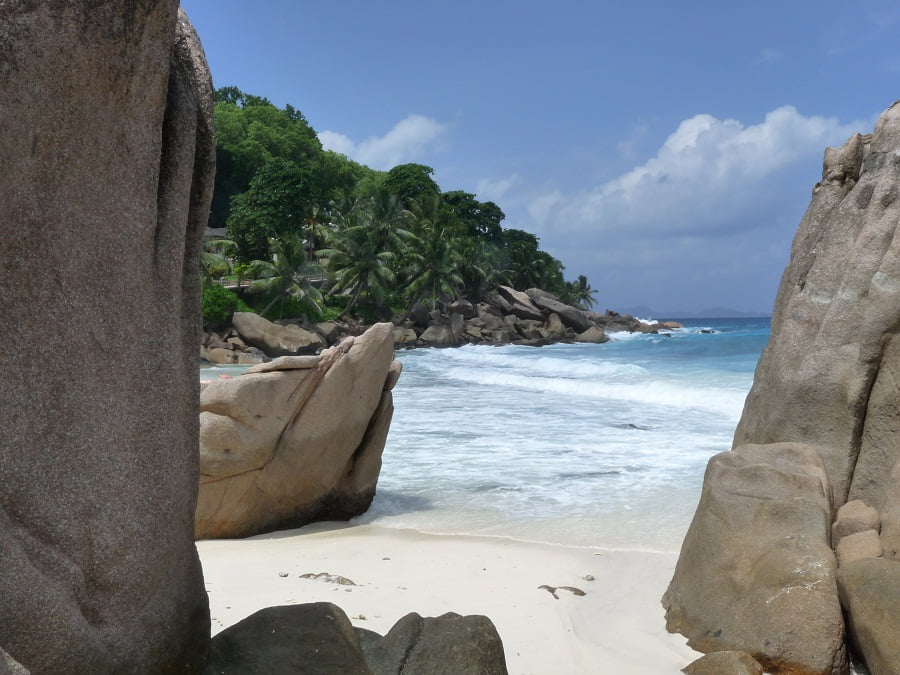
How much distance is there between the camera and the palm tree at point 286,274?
147 ft

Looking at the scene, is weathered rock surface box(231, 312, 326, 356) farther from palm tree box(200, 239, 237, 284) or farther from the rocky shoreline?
palm tree box(200, 239, 237, 284)

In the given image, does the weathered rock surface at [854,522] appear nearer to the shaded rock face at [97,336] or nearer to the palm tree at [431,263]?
the shaded rock face at [97,336]

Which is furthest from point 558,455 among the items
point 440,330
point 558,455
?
point 440,330

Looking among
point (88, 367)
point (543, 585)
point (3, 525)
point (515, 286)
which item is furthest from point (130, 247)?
point (515, 286)

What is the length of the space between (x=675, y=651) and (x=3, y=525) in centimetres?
382

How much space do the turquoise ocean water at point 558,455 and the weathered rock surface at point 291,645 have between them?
4768 mm

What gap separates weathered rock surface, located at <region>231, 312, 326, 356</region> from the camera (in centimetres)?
3966

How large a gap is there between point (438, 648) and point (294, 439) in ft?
17.3

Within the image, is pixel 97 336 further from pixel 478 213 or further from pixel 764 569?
pixel 478 213

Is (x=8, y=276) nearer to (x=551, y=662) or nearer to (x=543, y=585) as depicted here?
(x=551, y=662)

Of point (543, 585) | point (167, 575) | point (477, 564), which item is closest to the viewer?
point (167, 575)

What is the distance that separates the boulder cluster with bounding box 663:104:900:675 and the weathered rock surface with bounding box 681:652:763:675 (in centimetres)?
2

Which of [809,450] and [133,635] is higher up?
[809,450]

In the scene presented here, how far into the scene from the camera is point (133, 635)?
118 inches
